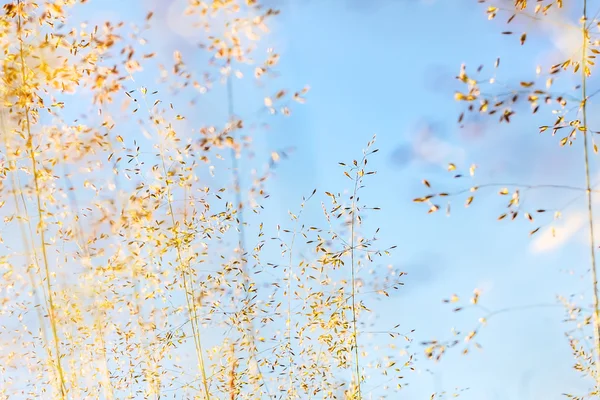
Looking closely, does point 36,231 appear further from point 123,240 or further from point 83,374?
point 83,374

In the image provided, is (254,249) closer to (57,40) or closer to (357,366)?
(357,366)

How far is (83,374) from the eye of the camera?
5.16 m

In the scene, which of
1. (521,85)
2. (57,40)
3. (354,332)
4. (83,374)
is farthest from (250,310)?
(521,85)

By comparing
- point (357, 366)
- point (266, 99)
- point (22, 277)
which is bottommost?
point (357, 366)

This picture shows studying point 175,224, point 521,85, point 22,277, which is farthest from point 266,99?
point 22,277

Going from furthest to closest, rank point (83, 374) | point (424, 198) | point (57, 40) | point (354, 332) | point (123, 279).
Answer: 1. point (83, 374)
2. point (123, 279)
3. point (354, 332)
4. point (57, 40)
5. point (424, 198)

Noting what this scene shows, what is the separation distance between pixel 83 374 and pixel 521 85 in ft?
13.8

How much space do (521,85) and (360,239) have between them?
204 centimetres

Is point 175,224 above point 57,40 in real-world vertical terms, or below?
below

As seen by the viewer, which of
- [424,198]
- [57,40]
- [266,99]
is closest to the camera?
[424,198]

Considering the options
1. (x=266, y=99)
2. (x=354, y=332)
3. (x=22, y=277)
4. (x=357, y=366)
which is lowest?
(x=357, y=366)

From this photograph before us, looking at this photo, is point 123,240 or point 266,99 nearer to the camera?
point 266,99

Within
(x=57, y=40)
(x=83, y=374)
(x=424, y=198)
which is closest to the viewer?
(x=424, y=198)

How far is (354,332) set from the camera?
4.46 meters
